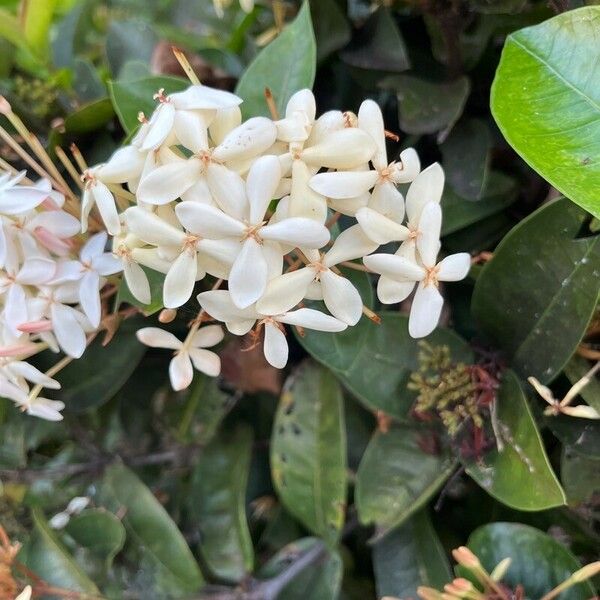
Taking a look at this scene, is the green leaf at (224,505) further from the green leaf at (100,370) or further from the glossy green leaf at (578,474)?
the glossy green leaf at (578,474)

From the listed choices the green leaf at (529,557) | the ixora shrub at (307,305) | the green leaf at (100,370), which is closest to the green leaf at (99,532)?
the ixora shrub at (307,305)

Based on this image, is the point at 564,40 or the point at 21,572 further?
the point at 21,572

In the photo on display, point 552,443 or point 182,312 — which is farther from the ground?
point 182,312

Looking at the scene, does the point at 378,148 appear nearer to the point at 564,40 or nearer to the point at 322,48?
the point at 564,40

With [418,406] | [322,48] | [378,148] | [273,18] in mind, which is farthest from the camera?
[273,18]

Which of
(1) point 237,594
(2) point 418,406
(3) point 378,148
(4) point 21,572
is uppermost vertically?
(3) point 378,148

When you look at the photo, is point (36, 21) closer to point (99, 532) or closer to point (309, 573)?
point (99, 532)

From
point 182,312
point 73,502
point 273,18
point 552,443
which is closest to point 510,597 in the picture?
point 552,443
